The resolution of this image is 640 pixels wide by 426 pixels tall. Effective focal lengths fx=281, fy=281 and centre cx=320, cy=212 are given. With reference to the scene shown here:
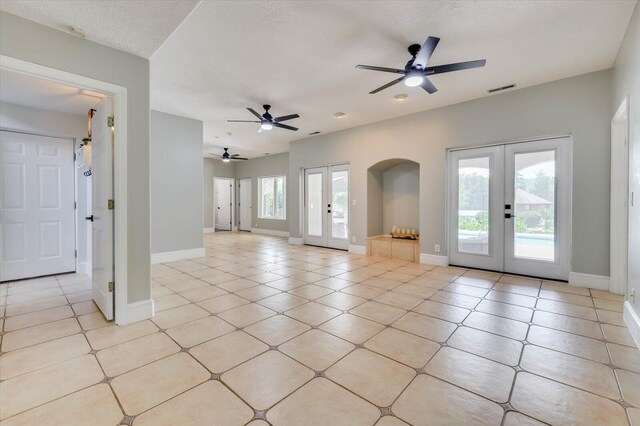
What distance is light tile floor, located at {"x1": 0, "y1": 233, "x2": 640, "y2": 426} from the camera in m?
1.62

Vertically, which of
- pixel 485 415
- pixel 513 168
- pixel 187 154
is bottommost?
pixel 485 415

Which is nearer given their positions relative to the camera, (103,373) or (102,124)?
(103,373)

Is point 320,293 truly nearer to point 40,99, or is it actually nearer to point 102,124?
point 102,124

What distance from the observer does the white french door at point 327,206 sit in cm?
702

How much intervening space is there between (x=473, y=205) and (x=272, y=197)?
6.92 metres

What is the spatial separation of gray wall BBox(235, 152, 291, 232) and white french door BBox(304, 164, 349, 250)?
2010 millimetres

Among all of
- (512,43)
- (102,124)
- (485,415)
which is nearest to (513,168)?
(512,43)

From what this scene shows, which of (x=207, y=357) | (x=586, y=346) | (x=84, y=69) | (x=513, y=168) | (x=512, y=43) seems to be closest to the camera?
(x=207, y=357)

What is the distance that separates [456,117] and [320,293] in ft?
12.9

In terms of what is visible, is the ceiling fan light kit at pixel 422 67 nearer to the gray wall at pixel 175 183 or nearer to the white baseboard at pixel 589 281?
the white baseboard at pixel 589 281

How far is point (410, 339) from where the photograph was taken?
2439mm

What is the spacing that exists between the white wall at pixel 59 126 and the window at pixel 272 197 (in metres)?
5.82

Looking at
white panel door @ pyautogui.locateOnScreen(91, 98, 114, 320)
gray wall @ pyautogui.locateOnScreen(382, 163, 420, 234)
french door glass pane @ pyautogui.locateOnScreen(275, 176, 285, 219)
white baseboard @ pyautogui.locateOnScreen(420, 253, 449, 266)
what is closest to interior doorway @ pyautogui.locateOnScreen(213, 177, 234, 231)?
french door glass pane @ pyautogui.locateOnScreen(275, 176, 285, 219)

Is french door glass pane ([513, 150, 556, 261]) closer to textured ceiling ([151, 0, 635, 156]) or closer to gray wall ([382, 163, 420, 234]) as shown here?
textured ceiling ([151, 0, 635, 156])
